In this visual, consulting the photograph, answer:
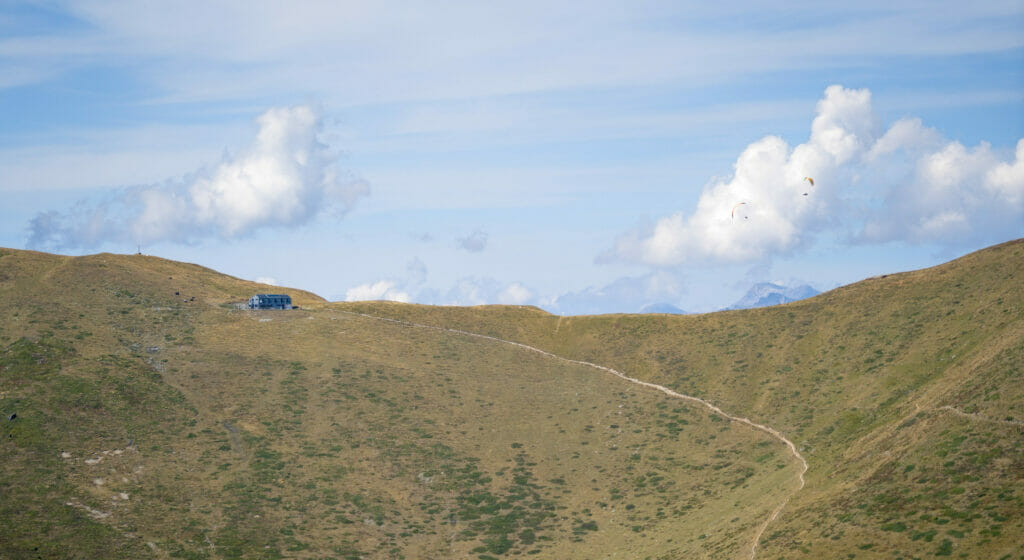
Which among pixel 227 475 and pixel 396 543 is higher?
pixel 227 475

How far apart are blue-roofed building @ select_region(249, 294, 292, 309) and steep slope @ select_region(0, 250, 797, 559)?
3.43 m

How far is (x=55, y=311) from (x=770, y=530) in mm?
97639

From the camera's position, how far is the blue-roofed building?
420ft

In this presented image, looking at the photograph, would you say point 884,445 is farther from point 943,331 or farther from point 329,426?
point 329,426

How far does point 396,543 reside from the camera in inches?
3046

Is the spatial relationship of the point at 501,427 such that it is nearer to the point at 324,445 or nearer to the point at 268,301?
the point at 324,445

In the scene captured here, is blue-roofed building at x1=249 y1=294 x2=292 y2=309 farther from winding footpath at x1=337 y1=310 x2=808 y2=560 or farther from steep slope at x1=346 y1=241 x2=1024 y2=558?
steep slope at x1=346 y1=241 x2=1024 y2=558

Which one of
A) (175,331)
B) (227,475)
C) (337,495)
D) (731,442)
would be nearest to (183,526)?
(227,475)

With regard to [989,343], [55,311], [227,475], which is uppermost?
[55,311]

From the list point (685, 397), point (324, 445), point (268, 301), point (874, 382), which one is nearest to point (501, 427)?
point (324, 445)

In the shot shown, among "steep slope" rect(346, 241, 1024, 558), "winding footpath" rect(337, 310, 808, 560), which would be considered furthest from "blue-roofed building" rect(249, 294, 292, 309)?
"steep slope" rect(346, 241, 1024, 558)

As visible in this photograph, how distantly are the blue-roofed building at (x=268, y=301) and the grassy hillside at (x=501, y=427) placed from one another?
3364 millimetres

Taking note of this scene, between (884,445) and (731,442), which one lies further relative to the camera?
(731,442)

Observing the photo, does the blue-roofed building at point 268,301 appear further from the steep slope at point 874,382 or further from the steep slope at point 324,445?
the steep slope at point 874,382
